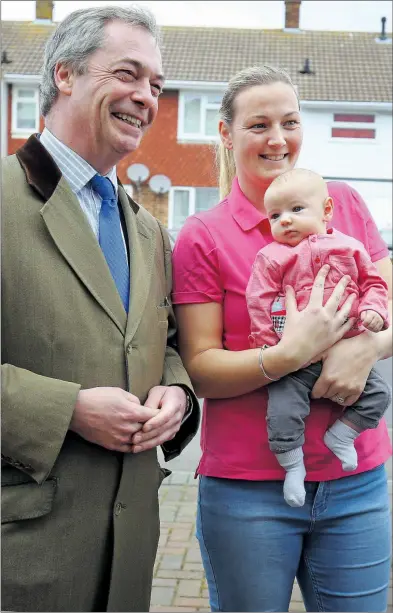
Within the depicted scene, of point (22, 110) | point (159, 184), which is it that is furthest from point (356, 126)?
point (22, 110)

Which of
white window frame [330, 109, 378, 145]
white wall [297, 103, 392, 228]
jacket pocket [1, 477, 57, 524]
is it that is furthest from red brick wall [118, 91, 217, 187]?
jacket pocket [1, 477, 57, 524]

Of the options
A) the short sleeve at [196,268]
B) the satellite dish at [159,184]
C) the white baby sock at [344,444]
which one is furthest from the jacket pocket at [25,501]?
the satellite dish at [159,184]

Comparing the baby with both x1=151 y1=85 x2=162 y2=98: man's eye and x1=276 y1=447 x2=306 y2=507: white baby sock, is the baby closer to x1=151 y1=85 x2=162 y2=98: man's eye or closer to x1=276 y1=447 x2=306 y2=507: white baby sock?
x1=276 y1=447 x2=306 y2=507: white baby sock

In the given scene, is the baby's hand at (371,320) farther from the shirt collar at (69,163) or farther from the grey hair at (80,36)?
the grey hair at (80,36)

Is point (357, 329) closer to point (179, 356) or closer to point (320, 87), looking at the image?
point (179, 356)

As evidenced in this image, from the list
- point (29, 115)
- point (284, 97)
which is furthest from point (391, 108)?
point (284, 97)

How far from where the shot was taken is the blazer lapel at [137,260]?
2123 millimetres

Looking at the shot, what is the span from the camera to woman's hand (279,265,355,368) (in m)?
2.14

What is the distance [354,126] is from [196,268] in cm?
2406

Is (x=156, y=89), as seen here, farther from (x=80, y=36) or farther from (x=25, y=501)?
(x=25, y=501)

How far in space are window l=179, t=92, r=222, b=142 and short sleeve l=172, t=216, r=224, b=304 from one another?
2313 centimetres

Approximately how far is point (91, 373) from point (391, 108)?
24227 mm

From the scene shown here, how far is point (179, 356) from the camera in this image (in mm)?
2361

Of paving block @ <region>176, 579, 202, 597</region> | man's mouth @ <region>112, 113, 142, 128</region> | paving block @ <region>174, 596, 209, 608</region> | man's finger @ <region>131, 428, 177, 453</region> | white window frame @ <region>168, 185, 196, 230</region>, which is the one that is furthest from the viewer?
white window frame @ <region>168, 185, 196, 230</region>
